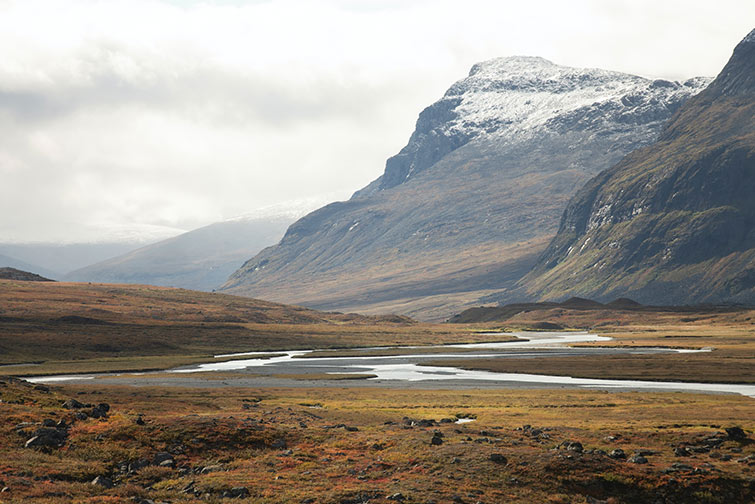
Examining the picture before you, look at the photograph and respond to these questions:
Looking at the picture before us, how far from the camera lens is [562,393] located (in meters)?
95.9

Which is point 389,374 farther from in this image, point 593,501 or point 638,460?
point 593,501

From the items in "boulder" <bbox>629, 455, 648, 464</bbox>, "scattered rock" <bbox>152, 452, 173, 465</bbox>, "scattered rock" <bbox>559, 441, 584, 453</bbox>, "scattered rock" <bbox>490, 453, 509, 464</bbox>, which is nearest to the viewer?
"scattered rock" <bbox>490, 453, 509, 464</bbox>

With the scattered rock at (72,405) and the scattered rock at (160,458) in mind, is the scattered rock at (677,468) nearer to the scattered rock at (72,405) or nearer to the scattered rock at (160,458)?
the scattered rock at (160,458)

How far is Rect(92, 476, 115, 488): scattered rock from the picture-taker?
36706 millimetres

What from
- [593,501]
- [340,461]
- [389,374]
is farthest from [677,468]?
[389,374]

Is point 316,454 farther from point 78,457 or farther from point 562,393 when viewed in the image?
point 562,393

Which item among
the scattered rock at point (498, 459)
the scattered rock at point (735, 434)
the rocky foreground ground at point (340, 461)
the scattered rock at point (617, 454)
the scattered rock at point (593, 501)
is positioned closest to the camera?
the rocky foreground ground at point (340, 461)

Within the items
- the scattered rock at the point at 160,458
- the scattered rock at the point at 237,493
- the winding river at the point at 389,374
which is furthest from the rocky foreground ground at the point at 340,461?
the winding river at the point at 389,374

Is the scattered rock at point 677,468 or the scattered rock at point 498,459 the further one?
the scattered rock at point 498,459

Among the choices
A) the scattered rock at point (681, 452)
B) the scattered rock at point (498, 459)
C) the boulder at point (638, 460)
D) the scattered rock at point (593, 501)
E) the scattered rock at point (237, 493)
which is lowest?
the scattered rock at point (593, 501)

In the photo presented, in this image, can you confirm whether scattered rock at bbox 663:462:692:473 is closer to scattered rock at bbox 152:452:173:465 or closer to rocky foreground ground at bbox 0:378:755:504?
rocky foreground ground at bbox 0:378:755:504

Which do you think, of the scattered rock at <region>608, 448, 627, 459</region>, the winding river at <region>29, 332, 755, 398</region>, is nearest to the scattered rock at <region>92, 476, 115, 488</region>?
the scattered rock at <region>608, 448, 627, 459</region>

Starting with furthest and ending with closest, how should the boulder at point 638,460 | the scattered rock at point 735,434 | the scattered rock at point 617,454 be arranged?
the scattered rock at point 735,434 → the scattered rock at point 617,454 → the boulder at point 638,460

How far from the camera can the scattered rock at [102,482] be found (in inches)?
1445
